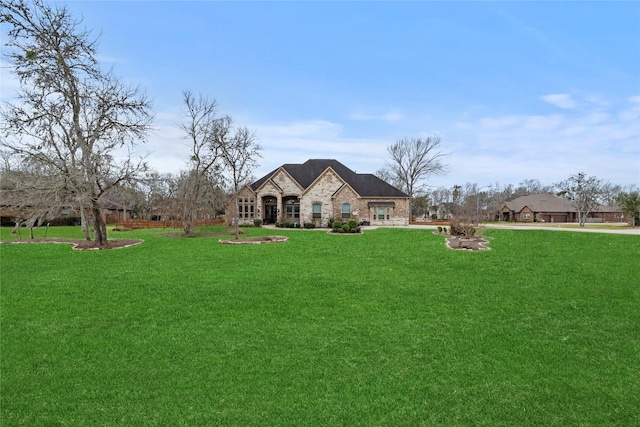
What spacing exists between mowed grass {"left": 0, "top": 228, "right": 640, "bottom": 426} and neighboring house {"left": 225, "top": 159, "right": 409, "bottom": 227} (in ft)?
72.3

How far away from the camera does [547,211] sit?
194 ft

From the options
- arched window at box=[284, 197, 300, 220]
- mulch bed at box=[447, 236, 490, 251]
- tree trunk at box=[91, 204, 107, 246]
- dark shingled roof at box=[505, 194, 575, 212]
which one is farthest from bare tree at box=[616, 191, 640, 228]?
tree trunk at box=[91, 204, 107, 246]

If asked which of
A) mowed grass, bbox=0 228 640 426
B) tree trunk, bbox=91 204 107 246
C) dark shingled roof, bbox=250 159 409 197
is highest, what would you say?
dark shingled roof, bbox=250 159 409 197

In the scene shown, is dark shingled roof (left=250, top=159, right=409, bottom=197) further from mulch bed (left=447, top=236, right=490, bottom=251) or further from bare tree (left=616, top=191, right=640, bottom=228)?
bare tree (left=616, top=191, right=640, bottom=228)

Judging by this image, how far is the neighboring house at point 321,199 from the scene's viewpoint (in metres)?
34.2

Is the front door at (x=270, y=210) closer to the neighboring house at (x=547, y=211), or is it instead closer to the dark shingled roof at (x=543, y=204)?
the neighboring house at (x=547, y=211)

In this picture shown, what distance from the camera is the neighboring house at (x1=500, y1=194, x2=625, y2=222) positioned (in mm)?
59125

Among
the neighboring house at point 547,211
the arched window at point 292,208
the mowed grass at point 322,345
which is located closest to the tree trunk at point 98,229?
the mowed grass at point 322,345

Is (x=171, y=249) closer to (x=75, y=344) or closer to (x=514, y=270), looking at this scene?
(x=75, y=344)

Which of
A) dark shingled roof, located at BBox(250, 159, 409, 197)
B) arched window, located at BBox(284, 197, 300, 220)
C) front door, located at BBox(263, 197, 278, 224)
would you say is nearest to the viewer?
dark shingled roof, located at BBox(250, 159, 409, 197)

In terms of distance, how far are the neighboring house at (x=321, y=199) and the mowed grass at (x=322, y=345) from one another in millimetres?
22029

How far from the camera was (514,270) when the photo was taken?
11.9 meters

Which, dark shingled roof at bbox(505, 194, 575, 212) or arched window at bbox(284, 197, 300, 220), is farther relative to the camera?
dark shingled roof at bbox(505, 194, 575, 212)

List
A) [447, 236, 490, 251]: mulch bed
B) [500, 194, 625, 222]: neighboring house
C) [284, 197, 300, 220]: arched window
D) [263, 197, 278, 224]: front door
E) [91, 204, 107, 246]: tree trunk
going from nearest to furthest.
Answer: [447, 236, 490, 251]: mulch bed
[91, 204, 107, 246]: tree trunk
[284, 197, 300, 220]: arched window
[263, 197, 278, 224]: front door
[500, 194, 625, 222]: neighboring house
